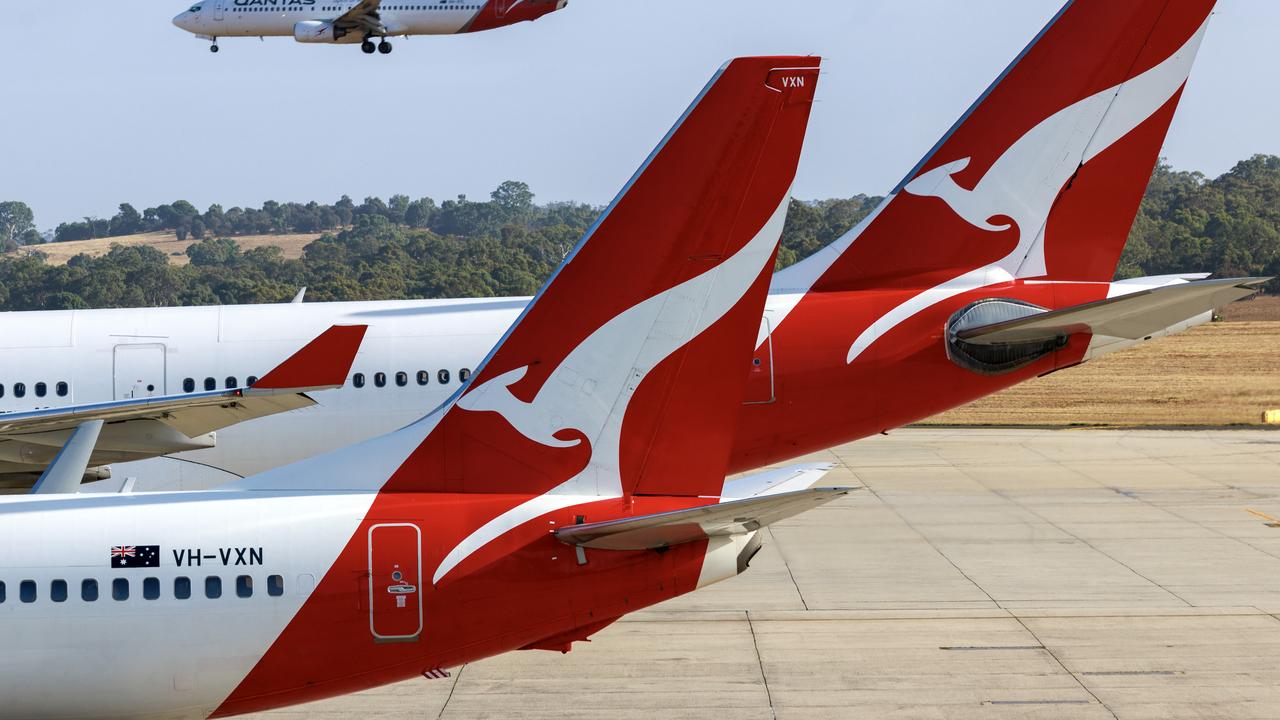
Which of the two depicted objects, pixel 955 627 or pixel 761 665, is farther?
pixel 955 627

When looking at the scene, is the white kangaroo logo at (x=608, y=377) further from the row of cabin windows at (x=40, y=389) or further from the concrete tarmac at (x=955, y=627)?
the row of cabin windows at (x=40, y=389)

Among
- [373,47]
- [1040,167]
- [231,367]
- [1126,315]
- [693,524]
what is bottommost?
[693,524]

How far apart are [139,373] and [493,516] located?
435 inches

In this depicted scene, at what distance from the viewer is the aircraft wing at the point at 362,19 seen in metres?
69.1

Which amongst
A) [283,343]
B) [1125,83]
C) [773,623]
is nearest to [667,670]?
[773,623]

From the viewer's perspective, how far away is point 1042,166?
19.8 metres

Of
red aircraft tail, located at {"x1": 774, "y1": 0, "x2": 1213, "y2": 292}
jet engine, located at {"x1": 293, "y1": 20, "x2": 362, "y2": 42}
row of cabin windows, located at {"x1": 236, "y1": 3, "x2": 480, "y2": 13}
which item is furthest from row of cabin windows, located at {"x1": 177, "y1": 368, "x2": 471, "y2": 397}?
jet engine, located at {"x1": 293, "y1": 20, "x2": 362, "y2": 42}

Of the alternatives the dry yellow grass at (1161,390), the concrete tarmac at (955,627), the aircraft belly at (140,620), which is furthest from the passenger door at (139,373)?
the dry yellow grass at (1161,390)

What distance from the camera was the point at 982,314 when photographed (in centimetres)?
1902

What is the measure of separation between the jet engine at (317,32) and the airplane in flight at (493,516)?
63.6 m

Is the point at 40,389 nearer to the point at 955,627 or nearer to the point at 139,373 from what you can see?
the point at 139,373

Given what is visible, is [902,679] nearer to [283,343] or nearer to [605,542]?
[605,542]

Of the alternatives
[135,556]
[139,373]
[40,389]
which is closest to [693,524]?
[135,556]

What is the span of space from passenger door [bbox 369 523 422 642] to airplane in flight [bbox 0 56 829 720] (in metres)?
0.02
